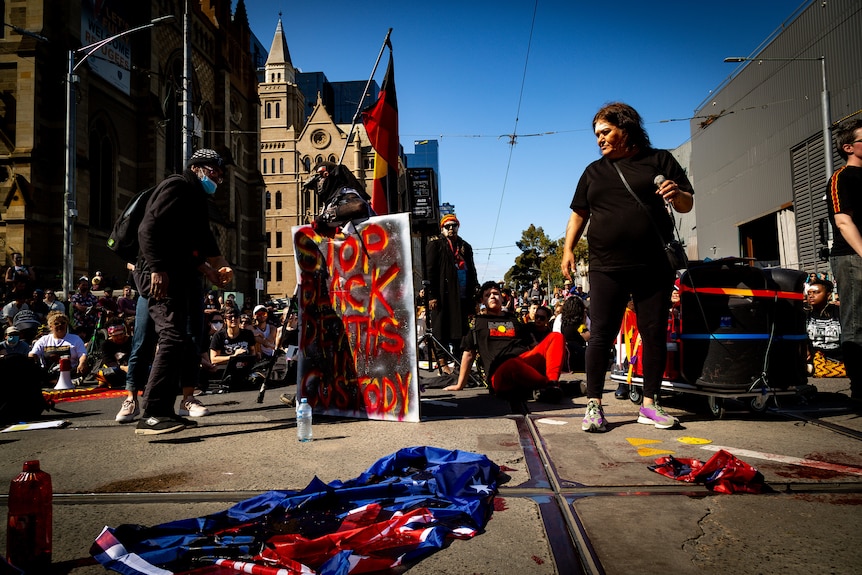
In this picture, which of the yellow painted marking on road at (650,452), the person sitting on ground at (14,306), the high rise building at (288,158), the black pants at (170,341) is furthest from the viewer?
the high rise building at (288,158)

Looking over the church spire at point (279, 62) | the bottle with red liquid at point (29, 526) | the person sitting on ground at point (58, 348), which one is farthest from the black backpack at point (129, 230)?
the church spire at point (279, 62)

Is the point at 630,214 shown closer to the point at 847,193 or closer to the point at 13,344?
the point at 847,193

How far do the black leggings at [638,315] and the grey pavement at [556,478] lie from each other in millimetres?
359

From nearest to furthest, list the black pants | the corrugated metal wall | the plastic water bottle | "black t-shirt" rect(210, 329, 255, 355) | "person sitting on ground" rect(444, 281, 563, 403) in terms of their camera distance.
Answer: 1. the plastic water bottle
2. the black pants
3. "person sitting on ground" rect(444, 281, 563, 403)
4. "black t-shirt" rect(210, 329, 255, 355)
5. the corrugated metal wall

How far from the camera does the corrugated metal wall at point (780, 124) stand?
20.4 m

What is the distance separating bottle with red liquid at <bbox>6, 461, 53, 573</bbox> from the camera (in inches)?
65.9

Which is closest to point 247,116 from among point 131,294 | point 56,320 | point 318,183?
point 131,294

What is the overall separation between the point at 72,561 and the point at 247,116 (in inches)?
1864

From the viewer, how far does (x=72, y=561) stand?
69.8 inches

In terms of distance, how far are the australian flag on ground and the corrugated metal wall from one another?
22.8 meters

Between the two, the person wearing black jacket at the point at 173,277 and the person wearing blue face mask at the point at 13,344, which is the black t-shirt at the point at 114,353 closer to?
the person wearing blue face mask at the point at 13,344

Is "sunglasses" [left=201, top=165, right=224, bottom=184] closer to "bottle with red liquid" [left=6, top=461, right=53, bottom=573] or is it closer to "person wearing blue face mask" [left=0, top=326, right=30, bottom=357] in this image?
"bottle with red liquid" [left=6, top=461, right=53, bottom=573]

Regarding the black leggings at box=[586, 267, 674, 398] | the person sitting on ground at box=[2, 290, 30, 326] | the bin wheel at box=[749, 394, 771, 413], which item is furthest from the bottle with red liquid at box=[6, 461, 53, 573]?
the person sitting on ground at box=[2, 290, 30, 326]

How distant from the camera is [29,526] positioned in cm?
170
